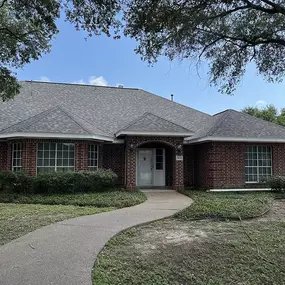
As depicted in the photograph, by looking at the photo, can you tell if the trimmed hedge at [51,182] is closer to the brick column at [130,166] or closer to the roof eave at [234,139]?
the brick column at [130,166]

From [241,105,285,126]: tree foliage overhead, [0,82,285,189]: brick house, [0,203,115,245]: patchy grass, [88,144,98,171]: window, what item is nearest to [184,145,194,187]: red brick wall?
[0,82,285,189]: brick house

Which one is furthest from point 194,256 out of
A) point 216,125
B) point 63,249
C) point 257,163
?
point 257,163

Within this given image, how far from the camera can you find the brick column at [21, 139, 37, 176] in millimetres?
14633

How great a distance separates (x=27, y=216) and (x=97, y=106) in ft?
38.1

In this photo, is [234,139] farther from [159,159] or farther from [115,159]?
[115,159]

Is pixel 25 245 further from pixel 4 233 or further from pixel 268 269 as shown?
pixel 268 269

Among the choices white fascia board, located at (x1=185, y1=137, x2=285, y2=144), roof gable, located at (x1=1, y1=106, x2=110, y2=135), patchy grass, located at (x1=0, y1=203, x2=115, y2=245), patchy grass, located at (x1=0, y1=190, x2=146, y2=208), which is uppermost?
roof gable, located at (x1=1, y1=106, x2=110, y2=135)

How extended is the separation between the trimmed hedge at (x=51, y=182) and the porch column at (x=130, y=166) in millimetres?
1736

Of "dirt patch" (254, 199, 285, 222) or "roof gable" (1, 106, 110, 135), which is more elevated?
"roof gable" (1, 106, 110, 135)

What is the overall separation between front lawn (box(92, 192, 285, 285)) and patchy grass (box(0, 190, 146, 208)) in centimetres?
311

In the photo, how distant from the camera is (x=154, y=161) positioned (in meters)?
18.5

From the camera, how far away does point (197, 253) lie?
634cm

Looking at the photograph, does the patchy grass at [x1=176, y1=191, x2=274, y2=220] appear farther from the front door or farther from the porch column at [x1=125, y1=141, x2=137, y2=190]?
the front door

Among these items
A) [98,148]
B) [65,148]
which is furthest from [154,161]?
[65,148]
